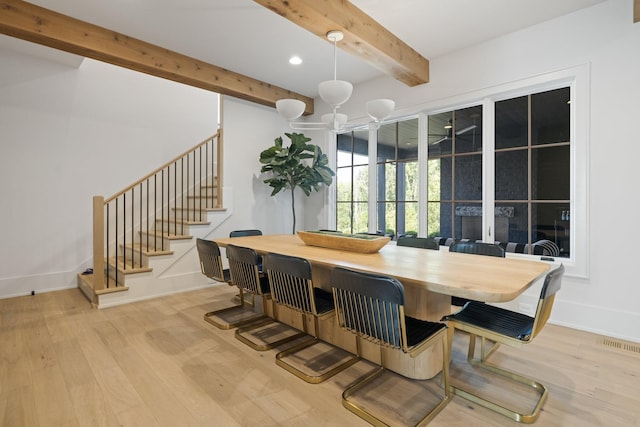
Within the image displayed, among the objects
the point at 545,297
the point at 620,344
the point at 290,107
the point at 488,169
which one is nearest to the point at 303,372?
the point at 545,297

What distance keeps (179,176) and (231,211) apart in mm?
1364

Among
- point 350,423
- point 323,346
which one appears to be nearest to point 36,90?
point 323,346

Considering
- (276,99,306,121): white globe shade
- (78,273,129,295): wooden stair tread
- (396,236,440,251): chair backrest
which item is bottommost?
(78,273,129,295): wooden stair tread

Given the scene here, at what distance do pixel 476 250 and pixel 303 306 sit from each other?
5.46 ft

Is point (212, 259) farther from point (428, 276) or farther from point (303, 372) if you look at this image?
point (428, 276)

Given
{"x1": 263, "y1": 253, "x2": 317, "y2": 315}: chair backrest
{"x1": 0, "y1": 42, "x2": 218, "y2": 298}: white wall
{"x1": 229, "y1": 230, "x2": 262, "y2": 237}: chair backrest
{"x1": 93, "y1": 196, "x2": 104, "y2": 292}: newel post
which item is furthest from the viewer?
{"x1": 0, "y1": 42, "x2": 218, "y2": 298}: white wall

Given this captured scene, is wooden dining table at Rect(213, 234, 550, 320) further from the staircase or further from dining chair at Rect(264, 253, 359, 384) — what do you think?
the staircase

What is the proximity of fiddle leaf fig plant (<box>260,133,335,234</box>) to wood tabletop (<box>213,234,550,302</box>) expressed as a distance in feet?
7.26

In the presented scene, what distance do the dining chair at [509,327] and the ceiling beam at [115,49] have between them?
163 inches

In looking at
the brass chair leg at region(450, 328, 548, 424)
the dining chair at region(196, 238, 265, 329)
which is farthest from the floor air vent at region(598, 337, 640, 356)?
the dining chair at region(196, 238, 265, 329)

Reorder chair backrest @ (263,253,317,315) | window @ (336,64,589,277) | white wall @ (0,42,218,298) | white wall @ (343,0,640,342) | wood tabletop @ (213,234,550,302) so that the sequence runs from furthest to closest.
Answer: white wall @ (0,42,218,298)
window @ (336,64,589,277)
white wall @ (343,0,640,342)
chair backrest @ (263,253,317,315)
wood tabletop @ (213,234,550,302)

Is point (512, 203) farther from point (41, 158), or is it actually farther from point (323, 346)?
point (41, 158)

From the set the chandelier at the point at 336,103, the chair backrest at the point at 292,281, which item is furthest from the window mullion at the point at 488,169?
the chair backrest at the point at 292,281

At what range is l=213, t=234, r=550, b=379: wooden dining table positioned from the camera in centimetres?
159
